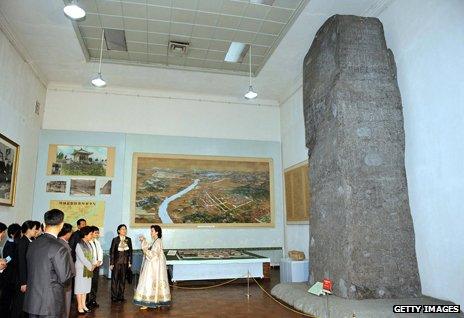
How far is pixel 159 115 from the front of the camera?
40.9 ft

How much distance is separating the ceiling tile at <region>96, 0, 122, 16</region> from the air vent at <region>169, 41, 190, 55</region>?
170 centimetres

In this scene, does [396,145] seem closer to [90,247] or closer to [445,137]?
[445,137]

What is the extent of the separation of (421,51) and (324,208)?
3535 millimetres

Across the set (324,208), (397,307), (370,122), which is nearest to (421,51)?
(370,122)

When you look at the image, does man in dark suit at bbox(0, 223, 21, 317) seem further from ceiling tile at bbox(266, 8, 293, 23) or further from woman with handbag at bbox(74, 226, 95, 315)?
ceiling tile at bbox(266, 8, 293, 23)

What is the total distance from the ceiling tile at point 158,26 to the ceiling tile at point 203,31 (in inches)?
27.6

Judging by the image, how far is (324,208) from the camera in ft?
24.0

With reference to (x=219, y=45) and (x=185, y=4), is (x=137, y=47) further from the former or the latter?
(x=185, y=4)

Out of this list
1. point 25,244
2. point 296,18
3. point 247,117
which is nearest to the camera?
point 25,244

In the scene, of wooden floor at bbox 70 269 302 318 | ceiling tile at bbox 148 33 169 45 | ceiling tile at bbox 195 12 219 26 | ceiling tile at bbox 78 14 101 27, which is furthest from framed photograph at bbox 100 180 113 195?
ceiling tile at bbox 195 12 219 26

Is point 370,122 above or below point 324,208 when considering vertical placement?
above

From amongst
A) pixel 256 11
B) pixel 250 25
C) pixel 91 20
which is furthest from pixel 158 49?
pixel 256 11

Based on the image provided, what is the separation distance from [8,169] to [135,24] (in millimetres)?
4940

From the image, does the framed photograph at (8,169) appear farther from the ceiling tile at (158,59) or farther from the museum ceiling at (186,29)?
the ceiling tile at (158,59)
